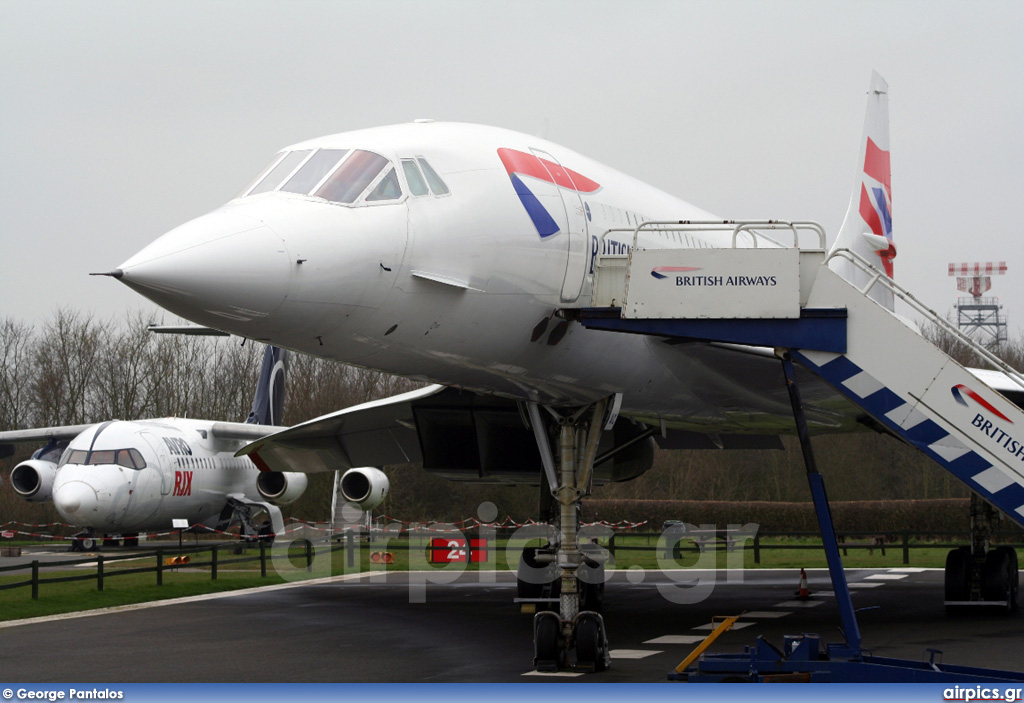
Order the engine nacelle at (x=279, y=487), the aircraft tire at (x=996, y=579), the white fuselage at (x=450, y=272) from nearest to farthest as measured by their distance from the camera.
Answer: the white fuselage at (x=450, y=272)
the aircraft tire at (x=996, y=579)
the engine nacelle at (x=279, y=487)

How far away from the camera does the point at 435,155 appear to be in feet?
26.8

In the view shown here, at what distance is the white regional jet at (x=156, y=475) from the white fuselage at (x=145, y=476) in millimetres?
23

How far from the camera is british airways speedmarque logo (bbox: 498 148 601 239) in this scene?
863cm

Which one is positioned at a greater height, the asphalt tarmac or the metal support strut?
the metal support strut

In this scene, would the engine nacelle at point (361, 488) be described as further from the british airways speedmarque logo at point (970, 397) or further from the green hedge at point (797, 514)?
the british airways speedmarque logo at point (970, 397)

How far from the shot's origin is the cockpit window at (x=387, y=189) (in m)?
7.55

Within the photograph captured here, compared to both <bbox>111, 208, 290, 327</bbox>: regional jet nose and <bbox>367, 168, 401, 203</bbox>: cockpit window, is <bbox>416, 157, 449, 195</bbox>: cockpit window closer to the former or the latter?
<bbox>367, 168, 401, 203</bbox>: cockpit window

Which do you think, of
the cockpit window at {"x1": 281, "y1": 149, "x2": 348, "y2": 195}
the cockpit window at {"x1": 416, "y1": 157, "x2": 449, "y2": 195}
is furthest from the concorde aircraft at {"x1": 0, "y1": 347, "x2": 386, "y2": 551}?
the cockpit window at {"x1": 281, "y1": 149, "x2": 348, "y2": 195}

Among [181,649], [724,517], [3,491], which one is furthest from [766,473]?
[181,649]

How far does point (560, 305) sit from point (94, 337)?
43.4 meters

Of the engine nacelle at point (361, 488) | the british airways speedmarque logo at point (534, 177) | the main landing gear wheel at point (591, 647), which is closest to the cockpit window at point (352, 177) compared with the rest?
the british airways speedmarque logo at point (534, 177)

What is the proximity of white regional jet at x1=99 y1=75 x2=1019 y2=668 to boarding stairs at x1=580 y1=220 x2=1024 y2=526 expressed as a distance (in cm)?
74

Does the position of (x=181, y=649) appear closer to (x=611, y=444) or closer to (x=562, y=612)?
(x=562, y=612)

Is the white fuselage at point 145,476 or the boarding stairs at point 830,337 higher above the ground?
the boarding stairs at point 830,337
